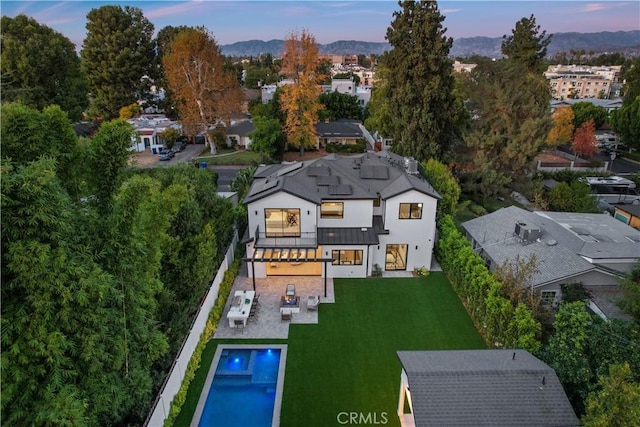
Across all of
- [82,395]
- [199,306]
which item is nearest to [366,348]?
[199,306]

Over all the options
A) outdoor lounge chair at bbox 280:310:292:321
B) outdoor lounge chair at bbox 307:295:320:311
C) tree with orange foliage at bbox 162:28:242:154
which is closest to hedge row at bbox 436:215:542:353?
outdoor lounge chair at bbox 307:295:320:311

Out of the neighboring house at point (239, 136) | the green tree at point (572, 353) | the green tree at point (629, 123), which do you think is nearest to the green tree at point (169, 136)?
the neighboring house at point (239, 136)

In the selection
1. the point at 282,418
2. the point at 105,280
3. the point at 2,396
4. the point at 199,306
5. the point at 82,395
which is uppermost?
the point at 105,280

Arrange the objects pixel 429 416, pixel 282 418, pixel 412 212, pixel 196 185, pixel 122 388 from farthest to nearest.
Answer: pixel 412 212
pixel 196 185
pixel 282 418
pixel 429 416
pixel 122 388

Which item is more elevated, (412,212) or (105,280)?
(105,280)

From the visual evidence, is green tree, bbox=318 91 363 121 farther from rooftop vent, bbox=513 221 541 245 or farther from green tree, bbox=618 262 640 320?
green tree, bbox=618 262 640 320

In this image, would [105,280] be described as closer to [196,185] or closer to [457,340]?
[196,185]
